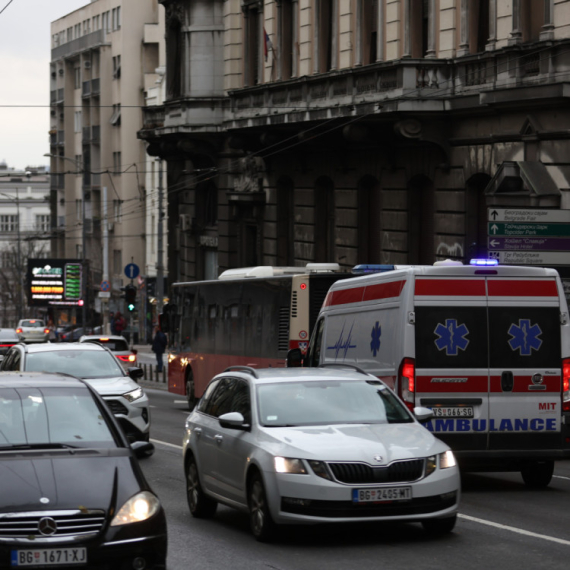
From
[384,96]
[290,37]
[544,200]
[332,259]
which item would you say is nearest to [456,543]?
[544,200]

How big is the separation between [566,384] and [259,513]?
492 cm

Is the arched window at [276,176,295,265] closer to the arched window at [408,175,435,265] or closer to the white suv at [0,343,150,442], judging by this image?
the arched window at [408,175,435,265]

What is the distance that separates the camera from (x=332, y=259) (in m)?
36.3

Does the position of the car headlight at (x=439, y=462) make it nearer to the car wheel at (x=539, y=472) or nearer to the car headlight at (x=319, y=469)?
the car headlight at (x=319, y=469)

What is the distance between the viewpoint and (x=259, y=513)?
1077 centimetres

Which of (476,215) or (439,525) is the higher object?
(476,215)

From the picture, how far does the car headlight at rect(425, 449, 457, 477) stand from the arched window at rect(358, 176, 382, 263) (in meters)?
23.2

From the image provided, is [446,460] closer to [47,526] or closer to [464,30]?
[47,526]

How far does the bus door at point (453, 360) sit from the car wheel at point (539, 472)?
1.13 meters

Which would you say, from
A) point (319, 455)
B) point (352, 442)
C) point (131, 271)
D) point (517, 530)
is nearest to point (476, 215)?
point (517, 530)

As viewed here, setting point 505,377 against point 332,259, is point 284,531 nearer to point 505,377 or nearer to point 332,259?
point 505,377

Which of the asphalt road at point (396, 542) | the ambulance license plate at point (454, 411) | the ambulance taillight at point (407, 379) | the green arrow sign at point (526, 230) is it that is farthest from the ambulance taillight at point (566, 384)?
the green arrow sign at point (526, 230)

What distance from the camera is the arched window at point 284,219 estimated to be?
39.8m

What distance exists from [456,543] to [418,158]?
2102 cm
